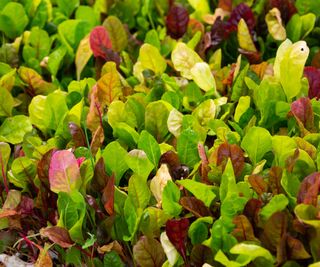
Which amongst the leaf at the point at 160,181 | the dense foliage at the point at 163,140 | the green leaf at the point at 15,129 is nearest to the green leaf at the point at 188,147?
the dense foliage at the point at 163,140

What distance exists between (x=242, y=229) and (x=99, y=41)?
114 cm

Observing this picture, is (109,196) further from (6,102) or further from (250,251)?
(6,102)

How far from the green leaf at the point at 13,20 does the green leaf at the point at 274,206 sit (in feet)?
4.89

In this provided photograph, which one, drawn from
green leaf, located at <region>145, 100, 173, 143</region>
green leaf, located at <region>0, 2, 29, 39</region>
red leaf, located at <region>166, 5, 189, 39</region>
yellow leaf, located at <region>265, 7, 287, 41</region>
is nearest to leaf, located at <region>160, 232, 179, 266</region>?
green leaf, located at <region>145, 100, 173, 143</region>

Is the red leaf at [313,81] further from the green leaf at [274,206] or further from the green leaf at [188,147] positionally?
the green leaf at [274,206]

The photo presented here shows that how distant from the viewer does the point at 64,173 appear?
1.85 m

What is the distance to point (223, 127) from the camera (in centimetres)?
Answer: 196

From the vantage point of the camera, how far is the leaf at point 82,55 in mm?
2525

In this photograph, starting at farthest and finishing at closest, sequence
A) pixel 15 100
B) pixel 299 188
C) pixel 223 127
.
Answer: pixel 15 100, pixel 223 127, pixel 299 188

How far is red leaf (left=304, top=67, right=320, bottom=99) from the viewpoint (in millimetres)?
2156

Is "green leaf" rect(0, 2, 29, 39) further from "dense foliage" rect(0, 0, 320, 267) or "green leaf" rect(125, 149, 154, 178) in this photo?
"green leaf" rect(125, 149, 154, 178)

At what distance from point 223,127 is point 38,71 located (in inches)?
37.0

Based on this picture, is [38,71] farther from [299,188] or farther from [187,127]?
[299,188]

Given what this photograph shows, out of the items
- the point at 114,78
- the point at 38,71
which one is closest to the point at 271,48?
the point at 114,78
